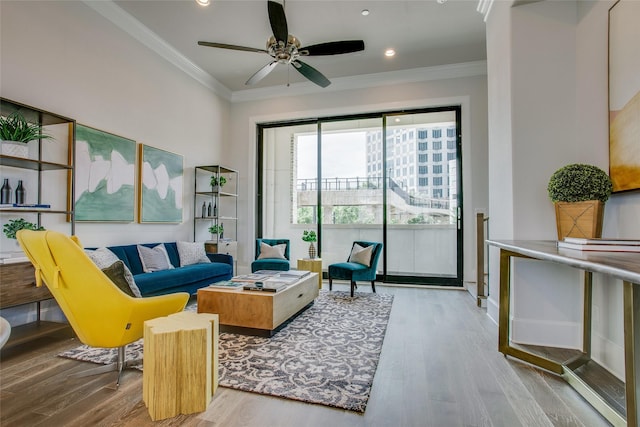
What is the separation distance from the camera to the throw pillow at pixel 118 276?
6.46 ft

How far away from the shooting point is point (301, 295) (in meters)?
3.25

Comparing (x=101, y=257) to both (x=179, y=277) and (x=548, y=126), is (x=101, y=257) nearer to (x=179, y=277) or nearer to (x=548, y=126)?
(x=179, y=277)

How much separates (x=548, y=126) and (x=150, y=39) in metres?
4.69

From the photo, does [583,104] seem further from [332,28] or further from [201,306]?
[201,306]

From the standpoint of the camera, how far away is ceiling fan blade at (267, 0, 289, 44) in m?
2.59

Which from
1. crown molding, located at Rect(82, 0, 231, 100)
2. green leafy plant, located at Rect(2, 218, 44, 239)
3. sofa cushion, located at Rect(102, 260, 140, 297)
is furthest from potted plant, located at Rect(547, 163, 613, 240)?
crown molding, located at Rect(82, 0, 231, 100)

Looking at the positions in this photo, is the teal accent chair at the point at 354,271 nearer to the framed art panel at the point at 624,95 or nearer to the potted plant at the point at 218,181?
the potted plant at the point at 218,181

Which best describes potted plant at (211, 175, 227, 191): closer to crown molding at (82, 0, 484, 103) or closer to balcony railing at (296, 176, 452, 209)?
balcony railing at (296, 176, 452, 209)

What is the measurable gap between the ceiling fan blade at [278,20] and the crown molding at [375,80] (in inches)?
99.2

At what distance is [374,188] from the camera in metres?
5.38

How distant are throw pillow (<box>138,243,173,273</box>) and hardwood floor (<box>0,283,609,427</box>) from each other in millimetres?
1202

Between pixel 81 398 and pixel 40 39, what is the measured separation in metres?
3.23

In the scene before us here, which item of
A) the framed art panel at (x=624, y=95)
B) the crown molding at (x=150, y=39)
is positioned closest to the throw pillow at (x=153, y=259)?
the crown molding at (x=150, y=39)

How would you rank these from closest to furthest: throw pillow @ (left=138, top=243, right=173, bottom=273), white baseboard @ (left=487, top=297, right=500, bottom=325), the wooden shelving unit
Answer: the wooden shelving unit < white baseboard @ (left=487, top=297, right=500, bottom=325) < throw pillow @ (left=138, top=243, right=173, bottom=273)
